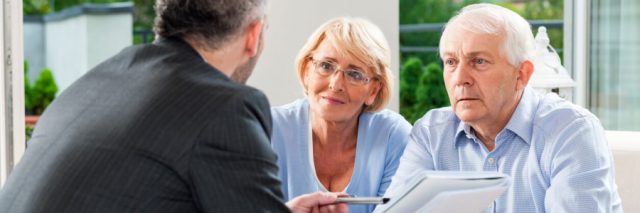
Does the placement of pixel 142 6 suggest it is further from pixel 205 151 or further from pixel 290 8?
pixel 205 151

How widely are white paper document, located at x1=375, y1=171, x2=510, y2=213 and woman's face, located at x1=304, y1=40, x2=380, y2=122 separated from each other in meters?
0.77

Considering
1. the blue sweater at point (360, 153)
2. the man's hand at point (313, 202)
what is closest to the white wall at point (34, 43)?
the blue sweater at point (360, 153)

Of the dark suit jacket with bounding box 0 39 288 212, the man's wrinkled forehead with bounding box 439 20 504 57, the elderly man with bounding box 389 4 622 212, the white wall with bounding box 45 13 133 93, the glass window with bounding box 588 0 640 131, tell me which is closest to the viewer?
the dark suit jacket with bounding box 0 39 288 212

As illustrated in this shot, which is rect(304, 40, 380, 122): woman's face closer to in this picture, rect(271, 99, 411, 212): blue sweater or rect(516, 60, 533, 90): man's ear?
rect(271, 99, 411, 212): blue sweater

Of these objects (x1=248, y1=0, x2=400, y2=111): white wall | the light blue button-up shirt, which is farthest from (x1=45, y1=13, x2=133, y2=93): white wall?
A: the light blue button-up shirt

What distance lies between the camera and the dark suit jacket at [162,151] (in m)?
1.42

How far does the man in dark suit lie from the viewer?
56.1 inches

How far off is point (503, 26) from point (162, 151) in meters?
1.09

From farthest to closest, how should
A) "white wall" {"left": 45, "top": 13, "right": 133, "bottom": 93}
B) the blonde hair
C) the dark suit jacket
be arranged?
"white wall" {"left": 45, "top": 13, "right": 133, "bottom": 93} → the blonde hair → the dark suit jacket

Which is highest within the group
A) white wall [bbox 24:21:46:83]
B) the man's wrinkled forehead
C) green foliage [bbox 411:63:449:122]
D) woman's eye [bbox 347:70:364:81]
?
the man's wrinkled forehead

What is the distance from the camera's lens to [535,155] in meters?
2.25

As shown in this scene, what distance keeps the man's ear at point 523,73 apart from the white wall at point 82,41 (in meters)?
8.18

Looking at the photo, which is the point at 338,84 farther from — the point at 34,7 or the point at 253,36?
the point at 34,7

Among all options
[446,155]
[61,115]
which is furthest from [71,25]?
[61,115]
